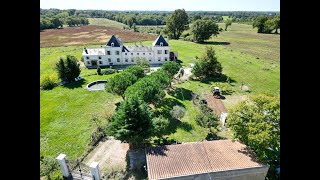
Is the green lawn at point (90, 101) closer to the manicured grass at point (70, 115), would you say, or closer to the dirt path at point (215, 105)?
the manicured grass at point (70, 115)

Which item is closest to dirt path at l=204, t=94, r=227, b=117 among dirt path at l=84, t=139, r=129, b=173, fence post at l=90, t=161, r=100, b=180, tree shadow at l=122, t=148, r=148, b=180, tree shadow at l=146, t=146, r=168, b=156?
tree shadow at l=146, t=146, r=168, b=156

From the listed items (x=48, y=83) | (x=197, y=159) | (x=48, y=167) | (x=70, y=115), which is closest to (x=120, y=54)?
(x=48, y=83)

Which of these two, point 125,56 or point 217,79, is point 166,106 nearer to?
point 217,79

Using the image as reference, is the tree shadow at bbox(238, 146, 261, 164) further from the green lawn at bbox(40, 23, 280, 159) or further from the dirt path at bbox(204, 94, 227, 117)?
the dirt path at bbox(204, 94, 227, 117)

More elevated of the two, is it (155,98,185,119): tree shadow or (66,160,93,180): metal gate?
(155,98,185,119): tree shadow
